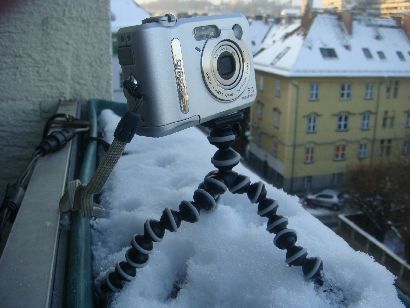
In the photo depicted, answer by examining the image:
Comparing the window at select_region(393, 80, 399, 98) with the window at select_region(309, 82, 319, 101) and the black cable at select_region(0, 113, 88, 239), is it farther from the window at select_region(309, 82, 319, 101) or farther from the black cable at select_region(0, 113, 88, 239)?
the black cable at select_region(0, 113, 88, 239)

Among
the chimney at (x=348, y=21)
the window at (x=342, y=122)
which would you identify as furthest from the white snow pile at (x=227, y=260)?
the window at (x=342, y=122)

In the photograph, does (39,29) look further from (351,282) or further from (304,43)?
(304,43)

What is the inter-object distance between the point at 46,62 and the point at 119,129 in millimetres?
930

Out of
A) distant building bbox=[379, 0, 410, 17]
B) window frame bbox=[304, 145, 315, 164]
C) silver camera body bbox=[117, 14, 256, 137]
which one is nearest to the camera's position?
silver camera body bbox=[117, 14, 256, 137]

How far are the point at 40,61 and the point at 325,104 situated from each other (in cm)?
A: 620

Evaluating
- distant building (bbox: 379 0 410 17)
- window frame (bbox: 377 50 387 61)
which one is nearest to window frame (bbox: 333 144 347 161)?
window frame (bbox: 377 50 387 61)

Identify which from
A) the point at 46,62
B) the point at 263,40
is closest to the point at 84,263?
the point at 46,62

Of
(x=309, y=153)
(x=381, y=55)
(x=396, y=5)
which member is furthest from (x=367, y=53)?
(x=396, y=5)

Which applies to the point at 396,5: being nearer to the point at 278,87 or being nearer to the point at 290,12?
the point at 278,87

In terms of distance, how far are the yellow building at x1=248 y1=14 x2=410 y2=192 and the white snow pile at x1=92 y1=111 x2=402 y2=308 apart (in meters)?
5.92

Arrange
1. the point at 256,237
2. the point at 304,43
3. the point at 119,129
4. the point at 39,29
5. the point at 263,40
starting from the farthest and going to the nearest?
the point at 263,40 < the point at 304,43 < the point at 39,29 < the point at 256,237 < the point at 119,129

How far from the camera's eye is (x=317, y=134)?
23.4 ft

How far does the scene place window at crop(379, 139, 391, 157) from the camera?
6.85 metres

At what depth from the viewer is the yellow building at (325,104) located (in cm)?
664
